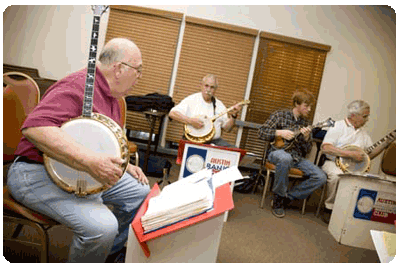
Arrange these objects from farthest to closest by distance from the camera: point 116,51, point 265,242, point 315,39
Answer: point 315,39, point 265,242, point 116,51

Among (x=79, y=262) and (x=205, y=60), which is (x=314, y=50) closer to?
(x=205, y=60)

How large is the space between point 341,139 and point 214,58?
2.54 m

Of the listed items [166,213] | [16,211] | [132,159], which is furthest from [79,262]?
[132,159]

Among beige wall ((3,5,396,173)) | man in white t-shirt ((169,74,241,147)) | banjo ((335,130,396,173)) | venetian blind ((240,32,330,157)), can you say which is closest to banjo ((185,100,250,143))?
man in white t-shirt ((169,74,241,147))

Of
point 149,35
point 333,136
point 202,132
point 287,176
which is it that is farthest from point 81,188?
point 149,35

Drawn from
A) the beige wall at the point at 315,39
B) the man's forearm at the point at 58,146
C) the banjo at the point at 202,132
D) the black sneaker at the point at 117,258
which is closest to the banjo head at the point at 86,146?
the man's forearm at the point at 58,146

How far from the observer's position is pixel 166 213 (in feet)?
4.47

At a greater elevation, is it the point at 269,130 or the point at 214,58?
the point at 214,58

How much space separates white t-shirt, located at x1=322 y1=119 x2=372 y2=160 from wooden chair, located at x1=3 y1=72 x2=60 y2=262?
3294 mm

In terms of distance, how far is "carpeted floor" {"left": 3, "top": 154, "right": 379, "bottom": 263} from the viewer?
2.28 metres

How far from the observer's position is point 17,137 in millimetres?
1734

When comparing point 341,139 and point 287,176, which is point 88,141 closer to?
point 287,176

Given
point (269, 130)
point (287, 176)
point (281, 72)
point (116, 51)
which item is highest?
point (281, 72)

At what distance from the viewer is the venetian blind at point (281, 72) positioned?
215 inches
